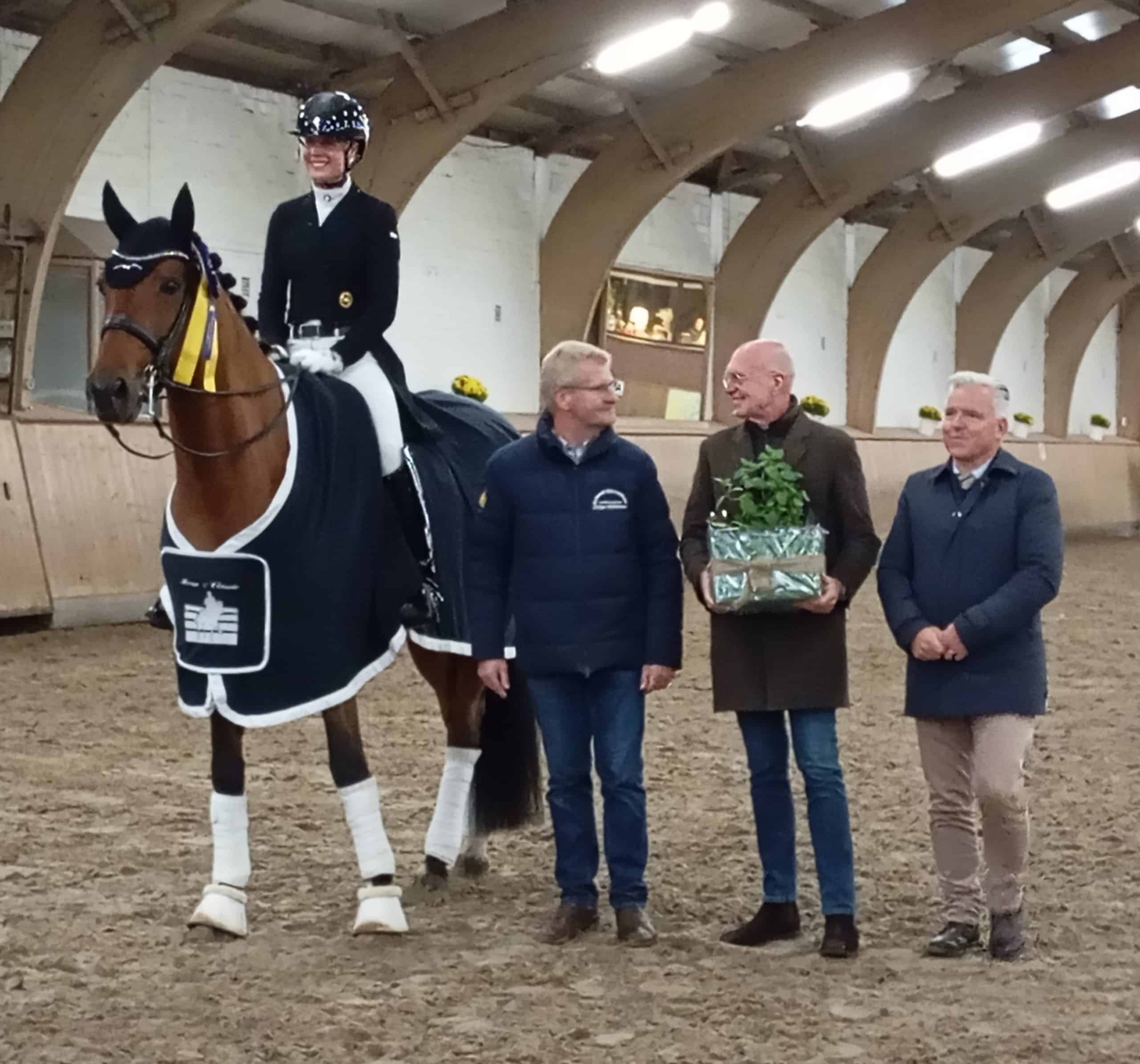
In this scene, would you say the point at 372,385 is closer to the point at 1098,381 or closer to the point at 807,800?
the point at 807,800

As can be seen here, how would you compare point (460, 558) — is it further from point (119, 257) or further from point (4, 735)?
point (4, 735)

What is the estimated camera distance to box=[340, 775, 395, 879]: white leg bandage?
4375 millimetres

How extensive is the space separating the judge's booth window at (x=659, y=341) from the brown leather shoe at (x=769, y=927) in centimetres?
1328

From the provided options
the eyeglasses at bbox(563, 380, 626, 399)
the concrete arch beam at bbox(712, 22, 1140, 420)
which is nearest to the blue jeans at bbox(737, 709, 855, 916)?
the eyeglasses at bbox(563, 380, 626, 399)

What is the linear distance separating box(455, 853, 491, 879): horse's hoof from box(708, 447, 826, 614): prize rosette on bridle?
1405 millimetres

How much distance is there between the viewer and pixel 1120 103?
19.5 m

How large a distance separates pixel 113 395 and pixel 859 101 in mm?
13257

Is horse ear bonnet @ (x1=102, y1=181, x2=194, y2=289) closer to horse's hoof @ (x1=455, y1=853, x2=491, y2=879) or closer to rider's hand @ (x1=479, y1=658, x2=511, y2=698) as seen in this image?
rider's hand @ (x1=479, y1=658, x2=511, y2=698)

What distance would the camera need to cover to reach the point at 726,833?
5441 mm

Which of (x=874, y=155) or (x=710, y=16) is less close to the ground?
(x=710, y=16)

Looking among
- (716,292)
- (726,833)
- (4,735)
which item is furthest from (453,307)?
(726,833)

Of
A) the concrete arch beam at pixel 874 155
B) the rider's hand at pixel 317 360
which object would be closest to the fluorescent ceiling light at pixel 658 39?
the concrete arch beam at pixel 874 155

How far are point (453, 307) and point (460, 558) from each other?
10780 mm

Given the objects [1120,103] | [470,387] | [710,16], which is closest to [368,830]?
[470,387]
